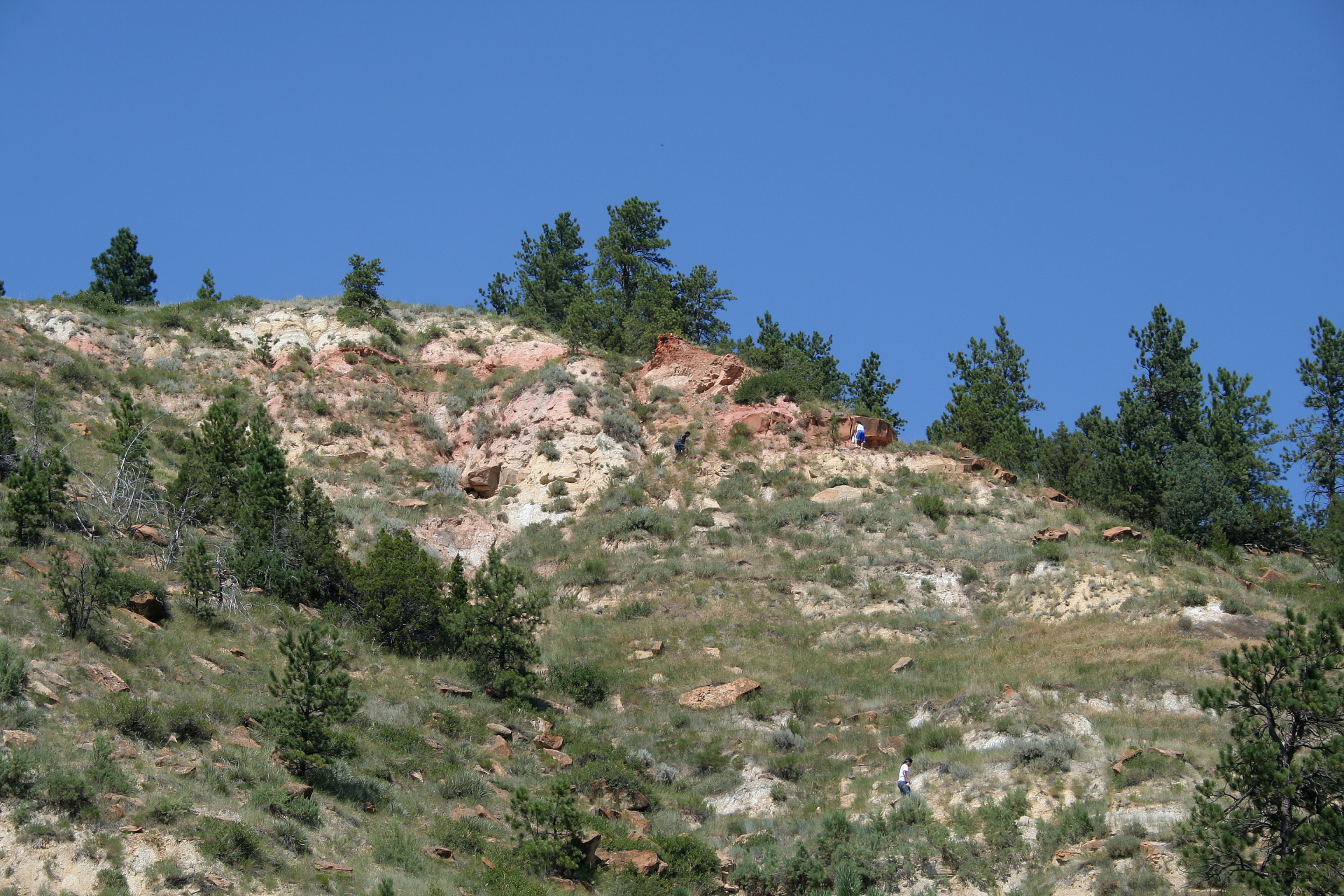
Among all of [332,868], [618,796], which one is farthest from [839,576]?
[332,868]

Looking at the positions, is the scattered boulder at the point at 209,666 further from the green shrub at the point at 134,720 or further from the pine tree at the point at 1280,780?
the pine tree at the point at 1280,780

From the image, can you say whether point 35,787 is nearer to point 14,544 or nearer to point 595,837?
point 595,837

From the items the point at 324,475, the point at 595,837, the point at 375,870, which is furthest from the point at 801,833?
the point at 324,475

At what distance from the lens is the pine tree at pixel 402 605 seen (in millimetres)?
23672

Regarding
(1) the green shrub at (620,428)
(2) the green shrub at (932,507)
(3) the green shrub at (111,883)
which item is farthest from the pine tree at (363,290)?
(3) the green shrub at (111,883)

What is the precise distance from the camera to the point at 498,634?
74.4 ft

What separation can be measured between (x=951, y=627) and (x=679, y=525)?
915 cm

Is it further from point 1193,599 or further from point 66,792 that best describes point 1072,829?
point 66,792

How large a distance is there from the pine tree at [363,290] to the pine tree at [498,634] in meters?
24.7

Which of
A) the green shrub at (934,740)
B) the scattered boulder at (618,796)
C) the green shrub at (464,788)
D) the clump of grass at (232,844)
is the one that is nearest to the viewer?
the clump of grass at (232,844)

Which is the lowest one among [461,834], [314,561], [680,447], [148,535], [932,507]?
[461,834]

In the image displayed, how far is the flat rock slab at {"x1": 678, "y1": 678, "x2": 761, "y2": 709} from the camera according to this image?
75.2 feet

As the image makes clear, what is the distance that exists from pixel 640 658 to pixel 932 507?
1161 centimetres

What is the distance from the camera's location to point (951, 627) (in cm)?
2681
